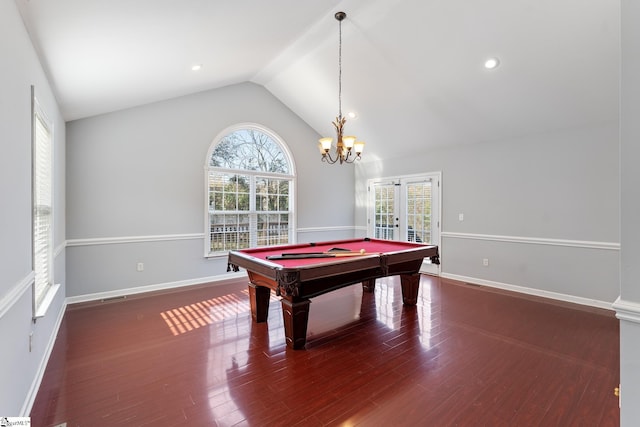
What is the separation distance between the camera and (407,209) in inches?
240

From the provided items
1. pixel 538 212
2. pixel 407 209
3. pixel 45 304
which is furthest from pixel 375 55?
pixel 45 304

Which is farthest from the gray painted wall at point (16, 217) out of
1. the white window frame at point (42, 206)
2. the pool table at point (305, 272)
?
Result: the pool table at point (305, 272)

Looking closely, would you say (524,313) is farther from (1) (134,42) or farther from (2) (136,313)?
(1) (134,42)

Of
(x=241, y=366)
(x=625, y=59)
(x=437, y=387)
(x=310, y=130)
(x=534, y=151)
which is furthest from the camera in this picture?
(x=310, y=130)

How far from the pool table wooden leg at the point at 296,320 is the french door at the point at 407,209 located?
3703 mm

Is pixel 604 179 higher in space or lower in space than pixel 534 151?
lower

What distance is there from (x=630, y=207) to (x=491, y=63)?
3191 millimetres

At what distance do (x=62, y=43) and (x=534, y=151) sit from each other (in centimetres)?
558

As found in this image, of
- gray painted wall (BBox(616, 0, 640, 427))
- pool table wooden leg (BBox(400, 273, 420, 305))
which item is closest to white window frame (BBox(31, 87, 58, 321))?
gray painted wall (BBox(616, 0, 640, 427))

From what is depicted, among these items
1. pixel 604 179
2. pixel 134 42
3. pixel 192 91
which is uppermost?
pixel 192 91

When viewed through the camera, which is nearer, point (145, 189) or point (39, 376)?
point (39, 376)

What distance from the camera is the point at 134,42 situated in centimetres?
254

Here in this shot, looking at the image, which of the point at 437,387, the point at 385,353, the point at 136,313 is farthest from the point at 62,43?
the point at 437,387

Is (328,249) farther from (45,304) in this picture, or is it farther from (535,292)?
(535,292)
